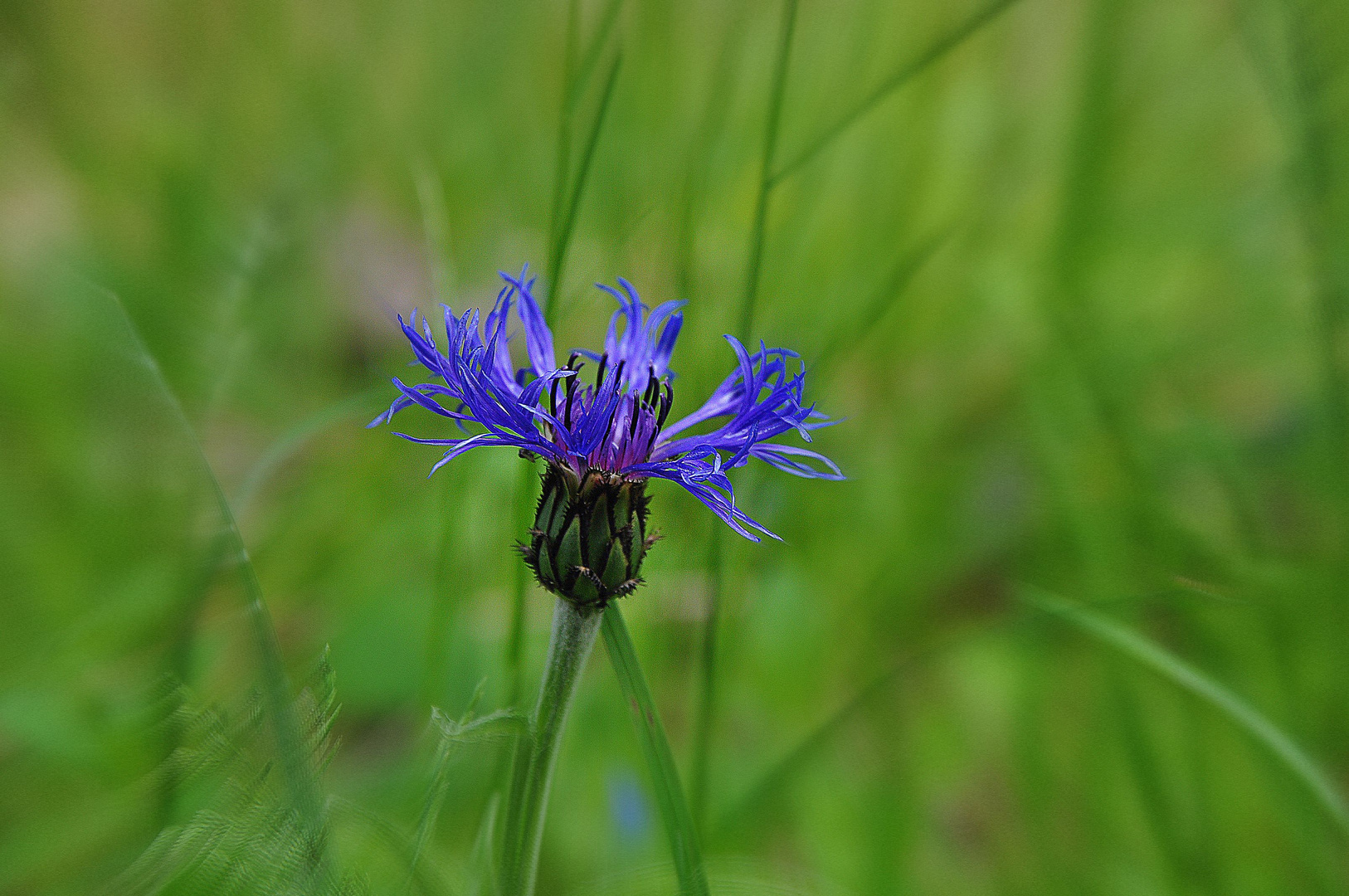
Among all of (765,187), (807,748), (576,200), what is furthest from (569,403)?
(807,748)

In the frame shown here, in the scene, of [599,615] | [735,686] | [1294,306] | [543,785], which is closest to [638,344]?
[599,615]

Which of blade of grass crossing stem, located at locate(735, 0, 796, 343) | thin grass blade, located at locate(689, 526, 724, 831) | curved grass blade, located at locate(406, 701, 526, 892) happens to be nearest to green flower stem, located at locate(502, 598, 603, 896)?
curved grass blade, located at locate(406, 701, 526, 892)

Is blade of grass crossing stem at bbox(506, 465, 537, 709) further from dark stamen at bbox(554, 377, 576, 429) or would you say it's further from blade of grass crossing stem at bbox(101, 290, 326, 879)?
blade of grass crossing stem at bbox(101, 290, 326, 879)

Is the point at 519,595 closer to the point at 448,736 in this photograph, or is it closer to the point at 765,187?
the point at 448,736

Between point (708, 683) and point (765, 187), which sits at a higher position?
point (765, 187)

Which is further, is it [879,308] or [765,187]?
[879,308]

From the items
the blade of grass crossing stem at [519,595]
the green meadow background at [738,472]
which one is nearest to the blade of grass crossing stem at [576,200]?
the green meadow background at [738,472]

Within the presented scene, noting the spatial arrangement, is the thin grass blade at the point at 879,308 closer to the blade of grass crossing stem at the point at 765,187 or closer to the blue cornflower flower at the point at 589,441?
the blade of grass crossing stem at the point at 765,187
